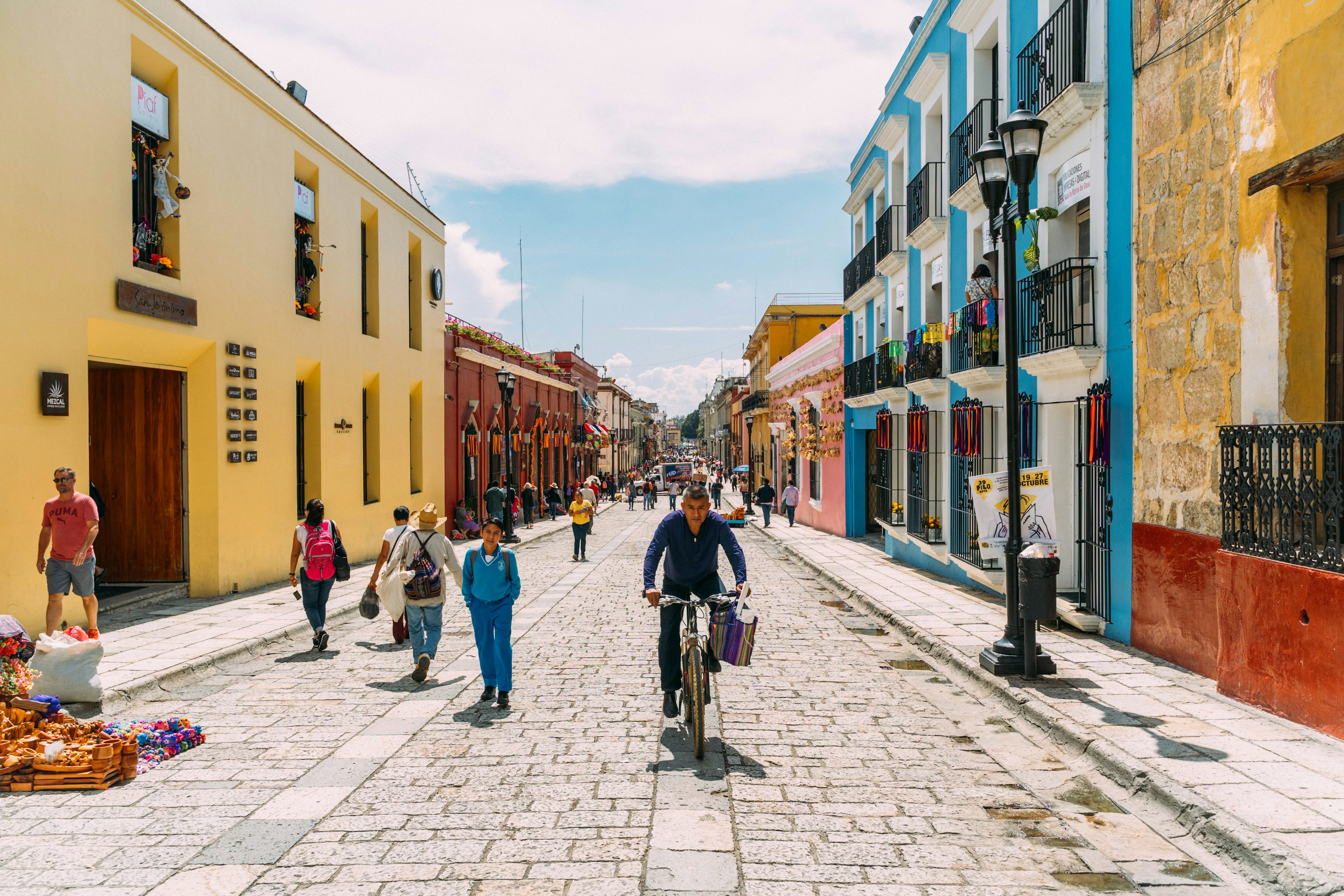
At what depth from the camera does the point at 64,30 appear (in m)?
9.14

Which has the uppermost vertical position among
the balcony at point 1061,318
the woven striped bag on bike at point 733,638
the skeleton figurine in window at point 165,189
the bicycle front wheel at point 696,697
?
the skeleton figurine in window at point 165,189

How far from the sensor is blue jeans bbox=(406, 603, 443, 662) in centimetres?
770

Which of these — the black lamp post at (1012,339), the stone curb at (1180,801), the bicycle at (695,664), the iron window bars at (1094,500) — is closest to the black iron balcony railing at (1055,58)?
the black lamp post at (1012,339)

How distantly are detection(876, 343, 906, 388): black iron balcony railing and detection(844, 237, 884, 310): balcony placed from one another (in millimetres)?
1937

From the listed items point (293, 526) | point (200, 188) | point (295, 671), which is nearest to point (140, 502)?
point (293, 526)

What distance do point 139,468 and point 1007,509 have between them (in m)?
11.3

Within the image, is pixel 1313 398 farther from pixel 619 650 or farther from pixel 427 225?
pixel 427 225

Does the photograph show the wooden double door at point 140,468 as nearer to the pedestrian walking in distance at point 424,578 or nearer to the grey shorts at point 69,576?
the grey shorts at point 69,576

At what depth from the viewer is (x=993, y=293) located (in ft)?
40.0

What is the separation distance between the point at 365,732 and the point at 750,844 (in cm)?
319

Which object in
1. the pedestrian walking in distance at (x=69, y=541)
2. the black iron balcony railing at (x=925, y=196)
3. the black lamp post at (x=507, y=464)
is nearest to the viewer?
the pedestrian walking in distance at (x=69, y=541)

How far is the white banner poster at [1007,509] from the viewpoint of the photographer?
8320 millimetres

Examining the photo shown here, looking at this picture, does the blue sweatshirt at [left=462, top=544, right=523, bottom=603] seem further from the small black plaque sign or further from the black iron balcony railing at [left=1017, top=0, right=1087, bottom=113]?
the black iron balcony railing at [left=1017, top=0, right=1087, bottom=113]

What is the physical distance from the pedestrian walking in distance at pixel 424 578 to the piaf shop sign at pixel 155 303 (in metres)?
5.10
